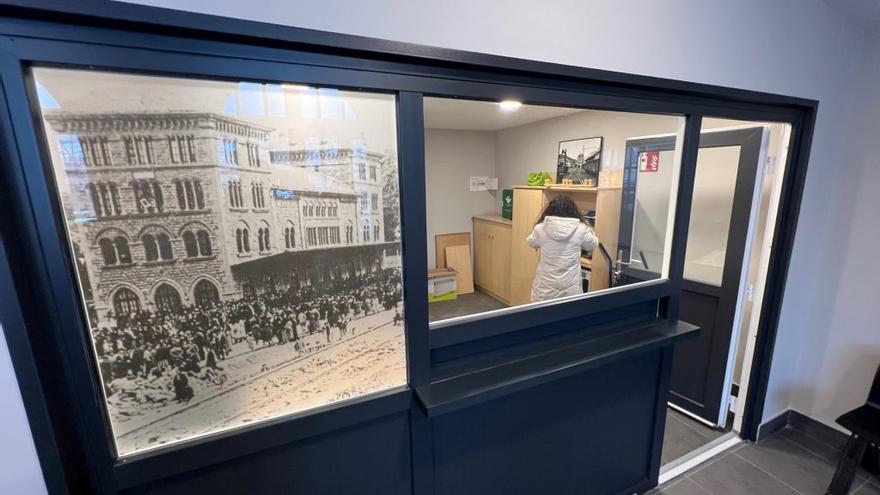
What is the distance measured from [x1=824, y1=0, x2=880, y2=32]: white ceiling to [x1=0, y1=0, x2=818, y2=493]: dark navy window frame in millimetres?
1256

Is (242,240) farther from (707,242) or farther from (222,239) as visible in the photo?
(707,242)

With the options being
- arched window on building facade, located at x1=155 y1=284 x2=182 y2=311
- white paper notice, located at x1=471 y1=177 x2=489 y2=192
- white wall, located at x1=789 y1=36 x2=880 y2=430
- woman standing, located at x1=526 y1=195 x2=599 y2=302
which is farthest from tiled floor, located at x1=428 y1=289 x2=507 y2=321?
arched window on building facade, located at x1=155 y1=284 x2=182 y2=311

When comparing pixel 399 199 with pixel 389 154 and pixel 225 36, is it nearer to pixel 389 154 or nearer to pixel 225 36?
pixel 389 154

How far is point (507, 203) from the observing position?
15.4ft

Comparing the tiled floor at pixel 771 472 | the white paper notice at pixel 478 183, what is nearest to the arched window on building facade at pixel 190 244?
the tiled floor at pixel 771 472

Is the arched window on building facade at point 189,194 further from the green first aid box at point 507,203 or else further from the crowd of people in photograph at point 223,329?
the green first aid box at point 507,203

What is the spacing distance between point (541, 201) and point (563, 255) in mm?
1552

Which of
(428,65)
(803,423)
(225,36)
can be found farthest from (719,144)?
(225,36)

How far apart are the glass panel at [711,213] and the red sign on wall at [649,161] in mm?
225

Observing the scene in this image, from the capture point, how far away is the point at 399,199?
38.5 inches

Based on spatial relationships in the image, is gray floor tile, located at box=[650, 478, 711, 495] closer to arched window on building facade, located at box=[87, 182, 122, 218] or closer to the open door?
the open door

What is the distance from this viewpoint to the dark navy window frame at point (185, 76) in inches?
25.6

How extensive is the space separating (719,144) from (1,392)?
3.12 m

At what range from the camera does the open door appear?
1974mm
